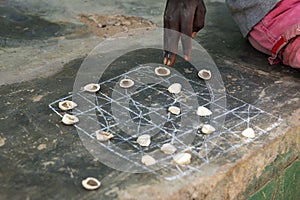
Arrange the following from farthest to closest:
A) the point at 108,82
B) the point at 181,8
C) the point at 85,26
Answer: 1. the point at 85,26
2. the point at 108,82
3. the point at 181,8

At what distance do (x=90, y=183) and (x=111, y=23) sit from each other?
1237mm

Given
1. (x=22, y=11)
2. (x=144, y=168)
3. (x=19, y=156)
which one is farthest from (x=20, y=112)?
(x=22, y=11)

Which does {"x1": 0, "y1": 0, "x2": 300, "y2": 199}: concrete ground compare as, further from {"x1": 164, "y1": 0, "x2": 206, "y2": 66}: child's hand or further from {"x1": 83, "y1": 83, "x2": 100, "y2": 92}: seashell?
{"x1": 164, "y1": 0, "x2": 206, "y2": 66}: child's hand

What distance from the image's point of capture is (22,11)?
2.33 metres

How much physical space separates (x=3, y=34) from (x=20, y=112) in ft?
2.53

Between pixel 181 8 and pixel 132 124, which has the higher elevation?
pixel 181 8

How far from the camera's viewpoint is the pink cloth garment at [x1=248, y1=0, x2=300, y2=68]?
1.68m

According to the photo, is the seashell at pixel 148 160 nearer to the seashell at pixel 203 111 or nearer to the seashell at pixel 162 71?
the seashell at pixel 203 111

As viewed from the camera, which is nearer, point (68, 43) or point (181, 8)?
point (181, 8)

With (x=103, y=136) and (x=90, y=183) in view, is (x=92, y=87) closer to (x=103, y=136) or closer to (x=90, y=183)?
(x=103, y=136)

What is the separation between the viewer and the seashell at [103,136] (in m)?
1.26

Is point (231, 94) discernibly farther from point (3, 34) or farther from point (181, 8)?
point (3, 34)

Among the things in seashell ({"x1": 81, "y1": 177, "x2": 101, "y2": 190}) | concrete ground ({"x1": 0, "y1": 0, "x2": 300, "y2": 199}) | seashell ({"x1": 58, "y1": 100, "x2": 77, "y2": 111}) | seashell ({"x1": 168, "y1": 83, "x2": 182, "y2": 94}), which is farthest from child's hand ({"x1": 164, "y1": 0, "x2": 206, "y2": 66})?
seashell ({"x1": 81, "y1": 177, "x2": 101, "y2": 190})

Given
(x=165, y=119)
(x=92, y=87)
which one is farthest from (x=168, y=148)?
(x=92, y=87)
